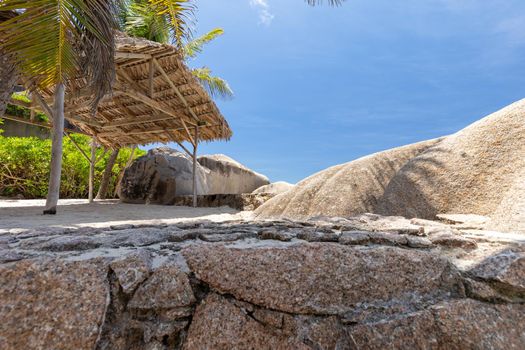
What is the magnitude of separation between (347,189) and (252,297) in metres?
3.24

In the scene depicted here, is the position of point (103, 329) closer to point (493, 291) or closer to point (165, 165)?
point (493, 291)

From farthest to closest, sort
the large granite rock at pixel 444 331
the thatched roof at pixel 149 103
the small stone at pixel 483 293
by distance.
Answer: the thatched roof at pixel 149 103
the small stone at pixel 483 293
the large granite rock at pixel 444 331

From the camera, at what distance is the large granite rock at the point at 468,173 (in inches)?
117

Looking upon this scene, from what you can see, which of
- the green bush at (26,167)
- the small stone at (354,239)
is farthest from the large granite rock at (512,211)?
the green bush at (26,167)

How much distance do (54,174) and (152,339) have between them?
4470 millimetres

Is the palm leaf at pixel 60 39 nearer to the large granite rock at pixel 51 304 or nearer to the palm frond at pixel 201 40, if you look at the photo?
the large granite rock at pixel 51 304

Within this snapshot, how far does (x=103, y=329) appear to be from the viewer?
45.1 inches

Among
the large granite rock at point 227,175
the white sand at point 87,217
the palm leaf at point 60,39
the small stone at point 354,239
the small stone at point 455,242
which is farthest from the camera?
the large granite rock at point 227,175

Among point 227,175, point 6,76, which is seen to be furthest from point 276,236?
point 227,175

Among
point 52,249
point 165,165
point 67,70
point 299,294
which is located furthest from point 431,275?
point 165,165

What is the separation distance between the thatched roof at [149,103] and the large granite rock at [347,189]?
3.76 metres

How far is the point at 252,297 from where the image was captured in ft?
4.15

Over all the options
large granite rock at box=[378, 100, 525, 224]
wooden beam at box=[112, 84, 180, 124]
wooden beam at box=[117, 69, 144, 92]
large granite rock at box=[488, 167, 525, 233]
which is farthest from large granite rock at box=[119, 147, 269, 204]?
large granite rock at box=[488, 167, 525, 233]

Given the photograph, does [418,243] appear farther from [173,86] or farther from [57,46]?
[173,86]
